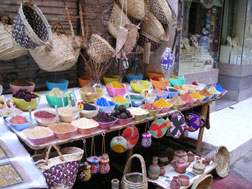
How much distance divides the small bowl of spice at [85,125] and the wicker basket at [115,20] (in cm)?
170

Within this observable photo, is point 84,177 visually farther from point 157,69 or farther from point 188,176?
point 157,69

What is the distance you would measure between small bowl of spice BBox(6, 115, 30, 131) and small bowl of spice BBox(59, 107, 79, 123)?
28 centimetres

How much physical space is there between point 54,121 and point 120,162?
1.71m

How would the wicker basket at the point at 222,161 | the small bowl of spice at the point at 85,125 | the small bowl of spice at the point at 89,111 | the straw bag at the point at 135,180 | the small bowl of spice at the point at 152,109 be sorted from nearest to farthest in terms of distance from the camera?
the small bowl of spice at the point at 85,125 → the small bowl of spice at the point at 89,111 → the straw bag at the point at 135,180 → the small bowl of spice at the point at 152,109 → the wicker basket at the point at 222,161

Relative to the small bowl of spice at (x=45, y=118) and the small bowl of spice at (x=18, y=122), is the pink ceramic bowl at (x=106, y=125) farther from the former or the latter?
the small bowl of spice at (x=18, y=122)

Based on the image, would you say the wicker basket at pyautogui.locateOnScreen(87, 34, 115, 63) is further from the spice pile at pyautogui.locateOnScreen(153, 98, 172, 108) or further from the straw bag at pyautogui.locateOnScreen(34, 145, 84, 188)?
the straw bag at pyautogui.locateOnScreen(34, 145, 84, 188)

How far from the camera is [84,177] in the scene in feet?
7.25

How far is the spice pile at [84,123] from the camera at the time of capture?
214cm

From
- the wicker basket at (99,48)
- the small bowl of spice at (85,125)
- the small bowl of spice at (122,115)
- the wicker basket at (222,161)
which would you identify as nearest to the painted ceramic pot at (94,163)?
the small bowl of spice at (85,125)

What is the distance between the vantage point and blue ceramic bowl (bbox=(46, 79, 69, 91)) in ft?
10.2

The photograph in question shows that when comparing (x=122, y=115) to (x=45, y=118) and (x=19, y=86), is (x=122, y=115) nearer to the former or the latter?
(x=45, y=118)

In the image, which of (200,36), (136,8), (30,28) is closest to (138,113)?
(30,28)

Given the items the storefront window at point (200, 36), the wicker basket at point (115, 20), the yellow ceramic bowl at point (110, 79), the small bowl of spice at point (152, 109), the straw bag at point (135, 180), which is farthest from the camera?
the storefront window at point (200, 36)

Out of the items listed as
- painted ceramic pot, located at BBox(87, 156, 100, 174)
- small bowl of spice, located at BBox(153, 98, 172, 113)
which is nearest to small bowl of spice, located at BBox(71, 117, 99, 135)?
painted ceramic pot, located at BBox(87, 156, 100, 174)
